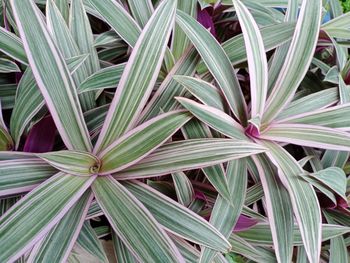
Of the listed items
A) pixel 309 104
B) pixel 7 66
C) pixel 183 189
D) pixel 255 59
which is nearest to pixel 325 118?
pixel 309 104

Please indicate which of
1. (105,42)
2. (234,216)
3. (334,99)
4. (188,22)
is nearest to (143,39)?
(188,22)

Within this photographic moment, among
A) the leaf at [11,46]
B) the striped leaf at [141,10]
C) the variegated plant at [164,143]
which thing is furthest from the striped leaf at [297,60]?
the leaf at [11,46]

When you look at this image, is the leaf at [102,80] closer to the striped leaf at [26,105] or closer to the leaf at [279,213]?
the striped leaf at [26,105]

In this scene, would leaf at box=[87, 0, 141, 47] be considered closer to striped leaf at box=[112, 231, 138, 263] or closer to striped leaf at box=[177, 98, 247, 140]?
striped leaf at box=[177, 98, 247, 140]

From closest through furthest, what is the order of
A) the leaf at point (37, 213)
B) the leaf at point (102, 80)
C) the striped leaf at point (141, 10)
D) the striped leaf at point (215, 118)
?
1. the leaf at point (37, 213)
2. the striped leaf at point (215, 118)
3. the leaf at point (102, 80)
4. the striped leaf at point (141, 10)

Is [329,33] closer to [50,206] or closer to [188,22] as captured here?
[188,22]

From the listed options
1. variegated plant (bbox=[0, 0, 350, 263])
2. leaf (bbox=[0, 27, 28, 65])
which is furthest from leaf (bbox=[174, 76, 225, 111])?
leaf (bbox=[0, 27, 28, 65])

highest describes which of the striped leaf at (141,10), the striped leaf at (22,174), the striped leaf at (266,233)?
the striped leaf at (141,10)
